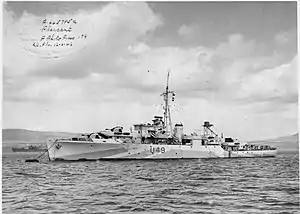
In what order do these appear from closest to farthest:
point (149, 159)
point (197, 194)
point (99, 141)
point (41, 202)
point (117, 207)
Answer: point (117, 207)
point (41, 202)
point (197, 194)
point (99, 141)
point (149, 159)

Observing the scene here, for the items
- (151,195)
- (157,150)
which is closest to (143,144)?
(157,150)

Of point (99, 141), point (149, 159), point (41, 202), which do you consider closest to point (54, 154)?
point (99, 141)

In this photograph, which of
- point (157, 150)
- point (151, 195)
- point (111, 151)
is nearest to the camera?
point (151, 195)

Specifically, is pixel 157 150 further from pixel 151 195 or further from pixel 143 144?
pixel 151 195

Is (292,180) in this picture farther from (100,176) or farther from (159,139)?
(159,139)

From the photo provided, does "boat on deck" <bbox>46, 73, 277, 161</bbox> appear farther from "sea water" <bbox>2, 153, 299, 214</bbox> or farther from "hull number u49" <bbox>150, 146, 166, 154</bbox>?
"sea water" <bbox>2, 153, 299, 214</bbox>

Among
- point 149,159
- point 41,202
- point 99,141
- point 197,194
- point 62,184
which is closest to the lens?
point 41,202

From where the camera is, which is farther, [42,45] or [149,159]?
[149,159]

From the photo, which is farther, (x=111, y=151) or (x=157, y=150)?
(x=157, y=150)
